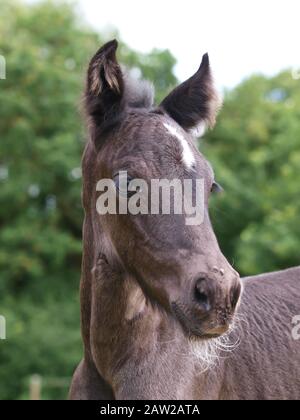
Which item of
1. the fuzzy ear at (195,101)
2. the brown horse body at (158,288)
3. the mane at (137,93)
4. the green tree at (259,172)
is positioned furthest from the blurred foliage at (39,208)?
the mane at (137,93)

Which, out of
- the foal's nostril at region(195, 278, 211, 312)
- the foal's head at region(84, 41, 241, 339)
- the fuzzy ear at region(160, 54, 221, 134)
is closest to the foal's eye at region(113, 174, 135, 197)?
the foal's head at region(84, 41, 241, 339)

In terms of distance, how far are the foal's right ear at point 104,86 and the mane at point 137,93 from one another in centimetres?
6

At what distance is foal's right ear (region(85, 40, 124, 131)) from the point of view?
4711mm

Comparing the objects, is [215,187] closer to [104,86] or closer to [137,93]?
[137,93]

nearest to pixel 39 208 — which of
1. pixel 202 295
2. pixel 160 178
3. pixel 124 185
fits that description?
pixel 124 185

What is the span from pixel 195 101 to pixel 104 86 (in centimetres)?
69

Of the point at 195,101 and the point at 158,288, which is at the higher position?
the point at 195,101

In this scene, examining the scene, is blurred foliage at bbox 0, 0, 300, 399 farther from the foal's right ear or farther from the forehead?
the forehead

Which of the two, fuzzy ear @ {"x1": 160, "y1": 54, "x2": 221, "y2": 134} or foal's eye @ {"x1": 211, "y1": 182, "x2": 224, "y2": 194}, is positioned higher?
fuzzy ear @ {"x1": 160, "y1": 54, "x2": 221, "y2": 134}

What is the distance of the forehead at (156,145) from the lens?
4324 mm

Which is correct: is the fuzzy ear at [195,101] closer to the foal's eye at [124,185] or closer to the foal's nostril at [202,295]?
the foal's eye at [124,185]

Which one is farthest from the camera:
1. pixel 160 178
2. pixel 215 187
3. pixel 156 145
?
pixel 215 187

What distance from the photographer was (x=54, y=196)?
26781 mm
